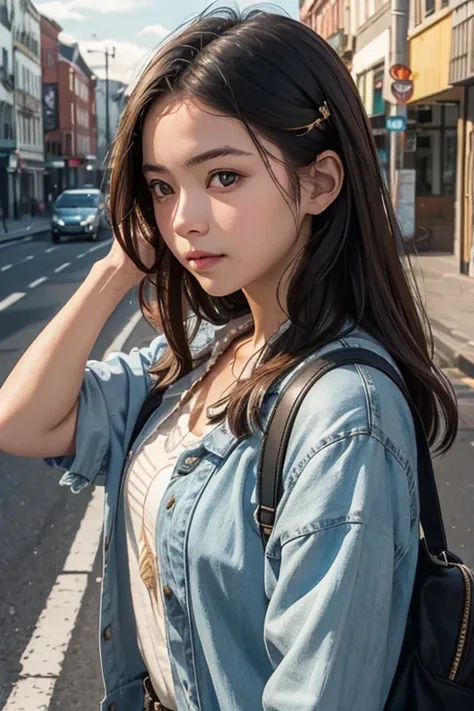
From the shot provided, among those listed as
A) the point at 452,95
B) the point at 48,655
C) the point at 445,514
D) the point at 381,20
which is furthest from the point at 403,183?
the point at 48,655

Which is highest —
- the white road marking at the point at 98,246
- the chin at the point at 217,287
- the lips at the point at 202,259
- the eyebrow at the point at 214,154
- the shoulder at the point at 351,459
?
the eyebrow at the point at 214,154

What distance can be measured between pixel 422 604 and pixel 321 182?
610 mm

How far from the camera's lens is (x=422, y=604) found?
1.30 m

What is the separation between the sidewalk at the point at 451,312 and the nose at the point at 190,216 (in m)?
4.75

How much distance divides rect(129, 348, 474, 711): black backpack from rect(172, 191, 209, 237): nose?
254 millimetres

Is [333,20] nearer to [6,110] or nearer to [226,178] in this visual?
[6,110]

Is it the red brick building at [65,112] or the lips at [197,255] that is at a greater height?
the red brick building at [65,112]

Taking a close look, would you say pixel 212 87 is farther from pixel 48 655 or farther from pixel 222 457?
pixel 48 655

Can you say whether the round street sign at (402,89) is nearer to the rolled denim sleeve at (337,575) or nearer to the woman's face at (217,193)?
the woman's face at (217,193)

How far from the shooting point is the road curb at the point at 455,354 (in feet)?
30.7

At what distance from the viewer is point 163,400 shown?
173cm

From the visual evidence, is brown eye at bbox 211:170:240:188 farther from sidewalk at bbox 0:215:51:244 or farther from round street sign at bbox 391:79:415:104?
sidewalk at bbox 0:215:51:244

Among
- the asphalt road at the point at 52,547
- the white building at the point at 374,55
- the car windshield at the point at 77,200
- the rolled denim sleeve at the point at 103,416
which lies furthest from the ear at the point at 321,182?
the car windshield at the point at 77,200

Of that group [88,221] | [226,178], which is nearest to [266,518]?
[226,178]
